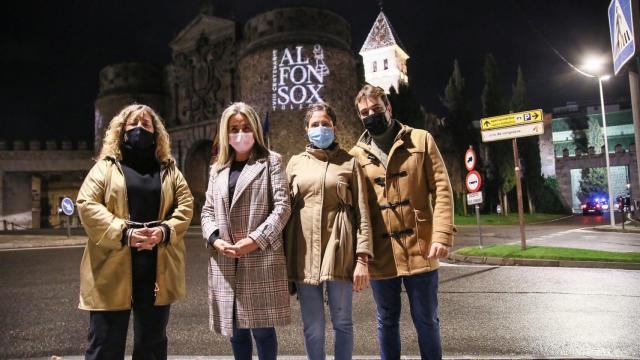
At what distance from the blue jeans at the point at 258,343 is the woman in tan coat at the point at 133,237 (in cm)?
48

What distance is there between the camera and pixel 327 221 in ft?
9.43

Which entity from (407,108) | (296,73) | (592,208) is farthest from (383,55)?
(296,73)

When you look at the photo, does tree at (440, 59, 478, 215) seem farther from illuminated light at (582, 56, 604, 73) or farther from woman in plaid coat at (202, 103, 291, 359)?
woman in plaid coat at (202, 103, 291, 359)

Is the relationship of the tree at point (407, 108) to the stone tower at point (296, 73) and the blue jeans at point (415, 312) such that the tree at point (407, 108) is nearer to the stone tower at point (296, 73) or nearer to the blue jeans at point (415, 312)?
the stone tower at point (296, 73)

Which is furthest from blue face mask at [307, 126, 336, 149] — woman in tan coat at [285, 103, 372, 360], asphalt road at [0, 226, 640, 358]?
asphalt road at [0, 226, 640, 358]

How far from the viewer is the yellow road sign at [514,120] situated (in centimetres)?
1060

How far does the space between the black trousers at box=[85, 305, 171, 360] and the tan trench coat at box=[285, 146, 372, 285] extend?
3.07ft

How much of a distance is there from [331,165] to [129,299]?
1.56 metres

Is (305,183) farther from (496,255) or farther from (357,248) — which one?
(496,255)

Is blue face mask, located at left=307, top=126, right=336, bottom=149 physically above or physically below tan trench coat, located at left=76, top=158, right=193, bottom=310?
above

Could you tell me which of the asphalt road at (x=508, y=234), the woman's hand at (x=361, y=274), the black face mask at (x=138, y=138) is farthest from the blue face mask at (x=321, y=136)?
the asphalt road at (x=508, y=234)

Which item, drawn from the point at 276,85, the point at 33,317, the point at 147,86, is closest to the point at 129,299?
the point at 33,317

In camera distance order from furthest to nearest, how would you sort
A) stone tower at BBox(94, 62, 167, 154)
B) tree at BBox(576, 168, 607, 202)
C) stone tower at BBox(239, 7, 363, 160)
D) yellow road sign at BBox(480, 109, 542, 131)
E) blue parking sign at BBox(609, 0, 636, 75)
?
tree at BBox(576, 168, 607, 202) → stone tower at BBox(94, 62, 167, 154) → stone tower at BBox(239, 7, 363, 160) → yellow road sign at BBox(480, 109, 542, 131) → blue parking sign at BBox(609, 0, 636, 75)

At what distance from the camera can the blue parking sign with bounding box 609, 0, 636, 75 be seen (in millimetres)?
3641
